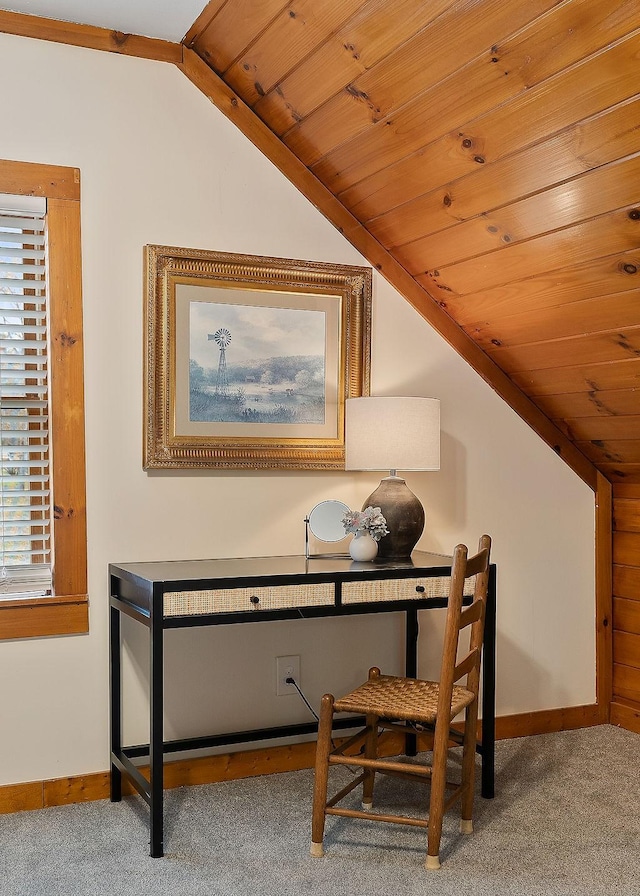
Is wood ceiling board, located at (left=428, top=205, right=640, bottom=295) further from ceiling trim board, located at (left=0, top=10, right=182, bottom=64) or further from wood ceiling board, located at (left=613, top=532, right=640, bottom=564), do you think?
wood ceiling board, located at (left=613, top=532, right=640, bottom=564)

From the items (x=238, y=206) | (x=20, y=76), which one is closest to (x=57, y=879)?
(x=238, y=206)

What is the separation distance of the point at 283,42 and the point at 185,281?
817mm

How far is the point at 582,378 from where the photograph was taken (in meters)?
3.21

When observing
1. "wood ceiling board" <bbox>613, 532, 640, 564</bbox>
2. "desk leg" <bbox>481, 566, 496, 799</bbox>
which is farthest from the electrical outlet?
"wood ceiling board" <bbox>613, 532, 640, 564</bbox>

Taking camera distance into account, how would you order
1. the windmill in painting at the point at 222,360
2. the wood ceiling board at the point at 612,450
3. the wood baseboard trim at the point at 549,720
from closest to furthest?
the windmill in painting at the point at 222,360 < the wood ceiling board at the point at 612,450 < the wood baseboard trim at the point at 549,720

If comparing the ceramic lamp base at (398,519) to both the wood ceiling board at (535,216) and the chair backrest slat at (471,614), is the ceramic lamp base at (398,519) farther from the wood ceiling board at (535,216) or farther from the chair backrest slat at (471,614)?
the wood ceiling board at (535,216)

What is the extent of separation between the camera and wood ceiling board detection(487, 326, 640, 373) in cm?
289

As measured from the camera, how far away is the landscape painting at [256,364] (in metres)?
3.06

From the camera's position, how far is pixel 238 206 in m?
3.13

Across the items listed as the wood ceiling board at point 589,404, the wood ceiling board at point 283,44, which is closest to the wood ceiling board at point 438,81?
the wood ceiling board at point 283,44

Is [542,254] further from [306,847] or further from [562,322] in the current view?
[306,847]

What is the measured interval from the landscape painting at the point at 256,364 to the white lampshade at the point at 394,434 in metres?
0.25

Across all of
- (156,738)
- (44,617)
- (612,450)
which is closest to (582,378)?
(612,450)

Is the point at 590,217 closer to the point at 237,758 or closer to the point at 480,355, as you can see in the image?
the point at 480,355
